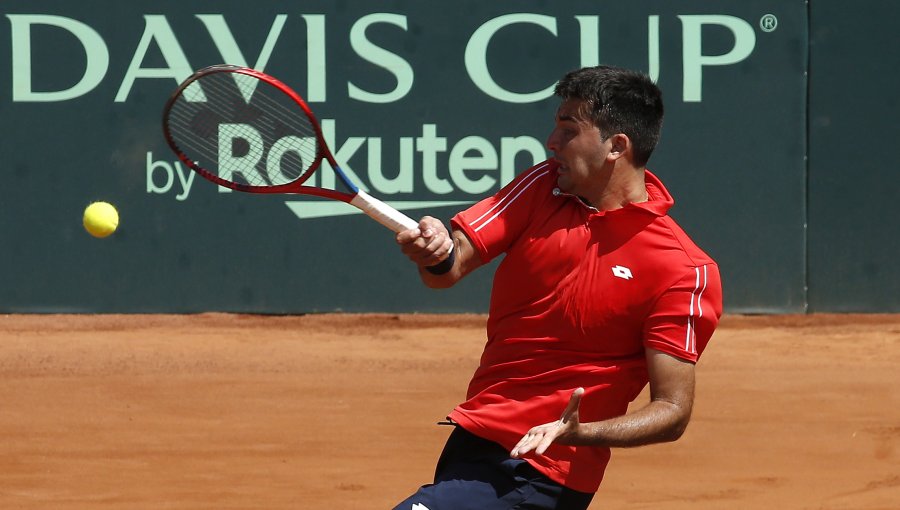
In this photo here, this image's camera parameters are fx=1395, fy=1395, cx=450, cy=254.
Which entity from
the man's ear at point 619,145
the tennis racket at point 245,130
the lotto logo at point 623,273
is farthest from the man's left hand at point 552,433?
the tennis racket at point 245,130

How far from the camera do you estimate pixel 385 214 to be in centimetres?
337

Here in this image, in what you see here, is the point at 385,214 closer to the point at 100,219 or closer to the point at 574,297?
the point at 574,297

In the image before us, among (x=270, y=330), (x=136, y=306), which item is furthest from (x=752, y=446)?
(x=136, y=306)

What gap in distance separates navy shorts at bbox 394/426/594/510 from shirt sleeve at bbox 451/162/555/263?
1.52 feet

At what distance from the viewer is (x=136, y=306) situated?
35.7 feet

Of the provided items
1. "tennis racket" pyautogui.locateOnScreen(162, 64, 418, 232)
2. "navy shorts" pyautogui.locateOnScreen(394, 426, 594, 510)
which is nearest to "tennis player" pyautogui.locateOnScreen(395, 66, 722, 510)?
"navy shorts" pyautogui.locateOnScreen(394, 426, 594, 510)

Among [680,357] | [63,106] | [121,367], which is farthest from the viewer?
[63,106]

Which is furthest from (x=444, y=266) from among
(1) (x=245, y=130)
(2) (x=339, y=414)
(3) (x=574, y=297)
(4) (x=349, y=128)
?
(4) (x=349, y=128)

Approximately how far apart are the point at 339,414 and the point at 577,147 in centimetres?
448

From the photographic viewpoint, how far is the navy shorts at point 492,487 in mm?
3170

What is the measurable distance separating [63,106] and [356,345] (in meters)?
3.05

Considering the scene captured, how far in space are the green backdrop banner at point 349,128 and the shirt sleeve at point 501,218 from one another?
7.41m

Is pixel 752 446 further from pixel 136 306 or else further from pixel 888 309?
pixel 136 306

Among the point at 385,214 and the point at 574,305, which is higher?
the point at 385,214
